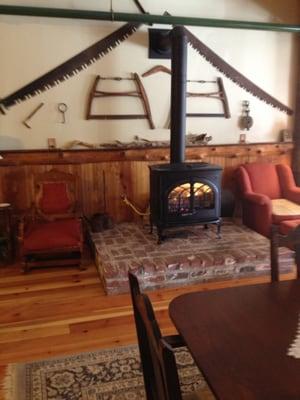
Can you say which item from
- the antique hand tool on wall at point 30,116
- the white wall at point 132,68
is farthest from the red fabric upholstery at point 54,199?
the antique hand tool on wall at point 30,116

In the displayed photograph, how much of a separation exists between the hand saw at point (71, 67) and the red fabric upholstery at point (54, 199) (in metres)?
1.03

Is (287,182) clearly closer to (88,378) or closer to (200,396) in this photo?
(88,378)

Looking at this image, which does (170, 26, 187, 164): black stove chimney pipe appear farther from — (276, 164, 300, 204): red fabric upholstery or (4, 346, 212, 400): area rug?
(4, 346, 212, 400): area rug

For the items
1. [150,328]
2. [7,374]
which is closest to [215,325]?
[150,328]

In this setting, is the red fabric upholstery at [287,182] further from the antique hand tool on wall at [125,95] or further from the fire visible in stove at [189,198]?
the antique hand tool on wall at [125,95]

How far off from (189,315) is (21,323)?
1.77 metres

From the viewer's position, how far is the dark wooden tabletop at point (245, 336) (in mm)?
953

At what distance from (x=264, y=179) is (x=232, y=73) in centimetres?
140

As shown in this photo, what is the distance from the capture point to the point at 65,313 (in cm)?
275

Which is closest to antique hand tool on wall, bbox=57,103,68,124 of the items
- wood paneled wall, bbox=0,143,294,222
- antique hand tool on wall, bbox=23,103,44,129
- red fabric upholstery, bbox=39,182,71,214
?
antique hand tool on wall, bbox=23,103,44,129

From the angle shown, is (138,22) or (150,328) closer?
(150,328)

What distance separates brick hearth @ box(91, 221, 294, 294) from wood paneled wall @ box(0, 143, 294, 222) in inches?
20.6

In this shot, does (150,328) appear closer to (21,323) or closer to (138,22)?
(21,323)

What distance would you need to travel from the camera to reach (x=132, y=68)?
164 inches
